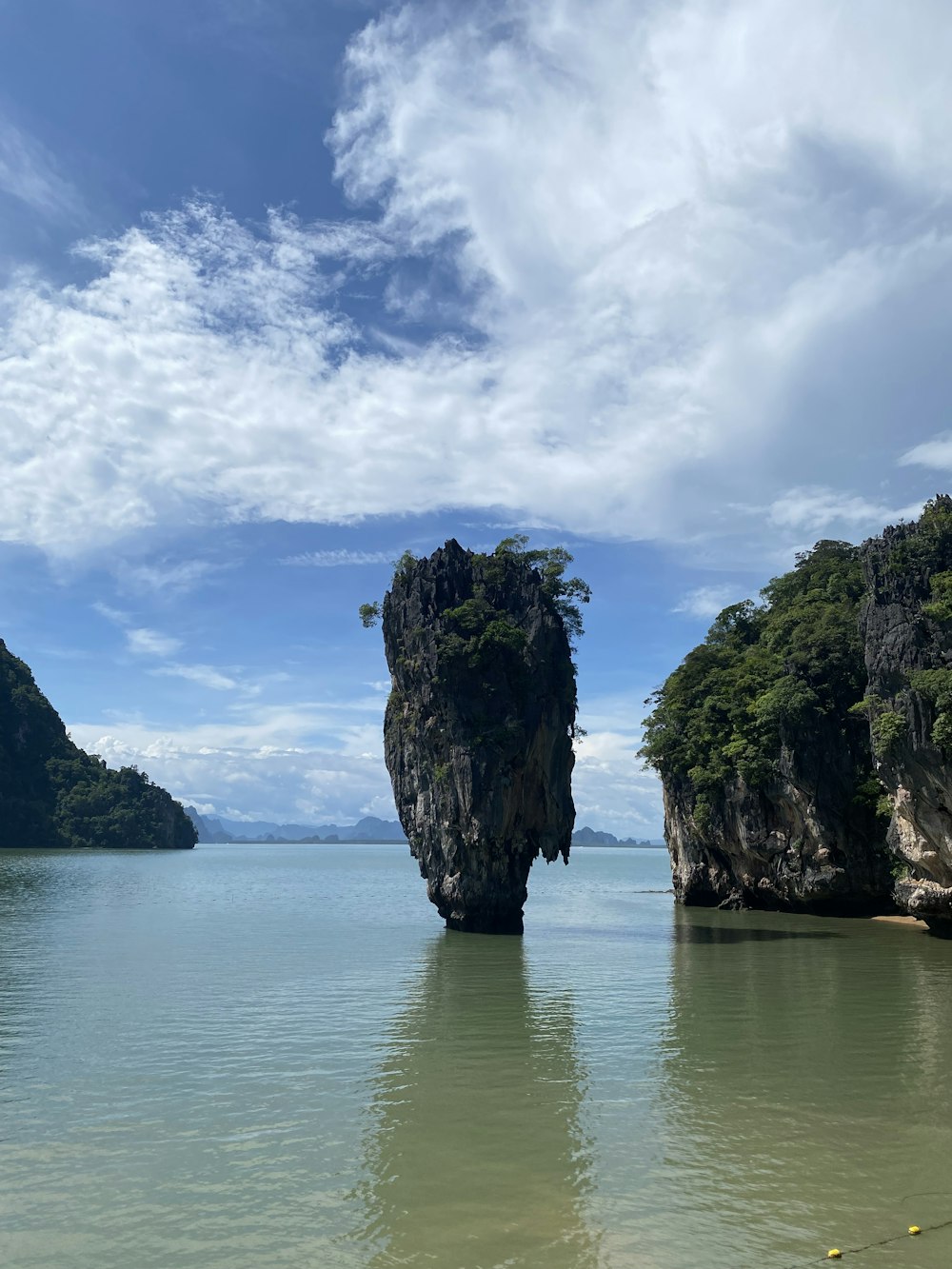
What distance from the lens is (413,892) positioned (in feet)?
209

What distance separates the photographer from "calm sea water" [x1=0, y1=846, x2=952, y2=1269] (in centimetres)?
926

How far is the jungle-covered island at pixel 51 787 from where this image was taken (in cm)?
11505

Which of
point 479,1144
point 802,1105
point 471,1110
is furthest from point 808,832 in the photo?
point 479,1144

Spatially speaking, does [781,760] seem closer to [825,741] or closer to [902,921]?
[825,741]

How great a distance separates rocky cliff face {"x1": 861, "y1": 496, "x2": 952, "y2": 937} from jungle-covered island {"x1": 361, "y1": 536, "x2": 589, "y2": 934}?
11.7 meters

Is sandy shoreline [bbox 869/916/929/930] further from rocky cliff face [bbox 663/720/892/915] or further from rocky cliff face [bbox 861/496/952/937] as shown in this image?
rocky cliff face [bbox 861/496/952/937]

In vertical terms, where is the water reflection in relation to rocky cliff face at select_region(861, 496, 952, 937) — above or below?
below

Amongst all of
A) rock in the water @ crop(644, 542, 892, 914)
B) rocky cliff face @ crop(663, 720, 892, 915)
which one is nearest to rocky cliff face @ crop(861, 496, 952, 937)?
rock in the water @ crop(644, 542, 892, 914)

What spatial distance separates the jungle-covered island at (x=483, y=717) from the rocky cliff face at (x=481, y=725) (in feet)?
0.16

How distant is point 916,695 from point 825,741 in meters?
9.64

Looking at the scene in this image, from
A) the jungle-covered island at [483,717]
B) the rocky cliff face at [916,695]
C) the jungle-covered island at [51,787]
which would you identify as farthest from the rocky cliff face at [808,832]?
the jungle-covered island at [51,787]

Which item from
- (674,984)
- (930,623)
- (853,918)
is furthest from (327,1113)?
(853,918)

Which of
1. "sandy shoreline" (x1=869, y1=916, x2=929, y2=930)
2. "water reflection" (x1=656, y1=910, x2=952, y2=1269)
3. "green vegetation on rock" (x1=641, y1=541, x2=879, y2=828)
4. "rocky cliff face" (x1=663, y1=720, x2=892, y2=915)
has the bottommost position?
"sandy shoreline" (x1=869, y1=916, x2=929, y2=930)

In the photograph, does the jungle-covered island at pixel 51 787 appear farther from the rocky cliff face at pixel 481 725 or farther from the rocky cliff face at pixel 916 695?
the rocky cliff face at pixel 916 695
